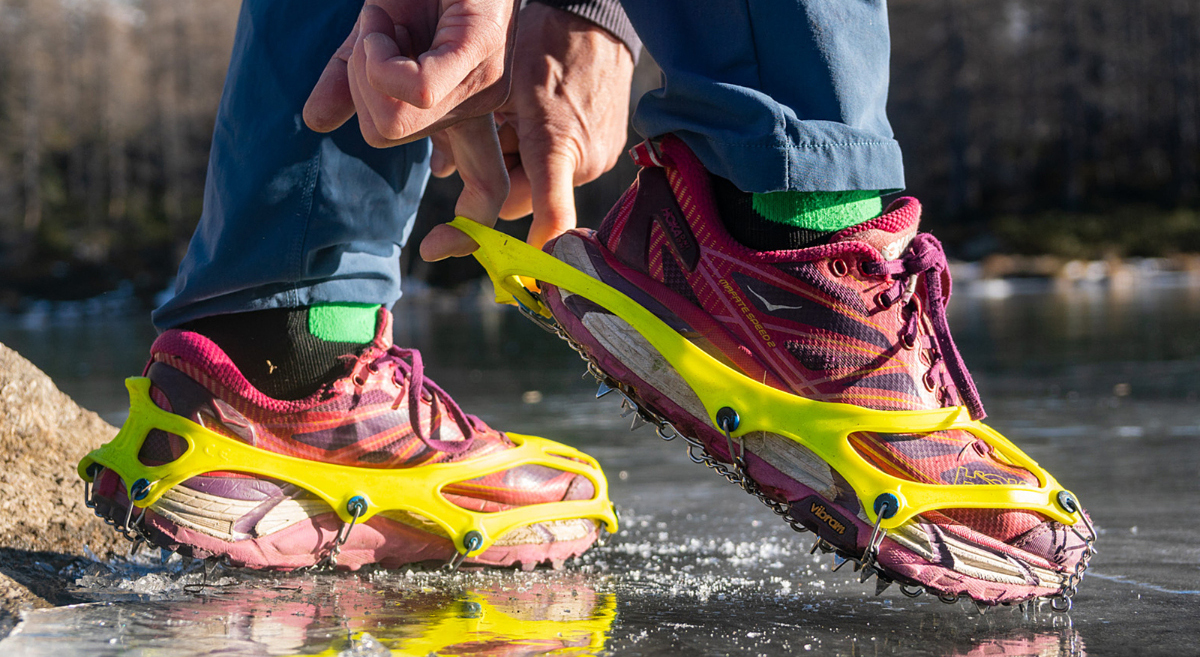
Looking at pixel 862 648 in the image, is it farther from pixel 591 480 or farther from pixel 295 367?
pixel 295 367

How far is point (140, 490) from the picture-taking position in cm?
118

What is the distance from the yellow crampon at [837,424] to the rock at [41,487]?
72cm

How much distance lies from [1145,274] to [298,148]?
78.5 feet

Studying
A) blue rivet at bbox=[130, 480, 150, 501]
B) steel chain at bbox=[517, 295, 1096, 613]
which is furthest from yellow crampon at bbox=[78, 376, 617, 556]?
steel chain at bbox=[517, 295, 1096, 613]

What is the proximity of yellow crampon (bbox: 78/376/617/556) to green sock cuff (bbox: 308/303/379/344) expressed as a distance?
0.66ft

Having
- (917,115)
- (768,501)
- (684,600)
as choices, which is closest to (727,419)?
(768,501)

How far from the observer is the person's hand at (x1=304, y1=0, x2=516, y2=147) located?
1.00 meters

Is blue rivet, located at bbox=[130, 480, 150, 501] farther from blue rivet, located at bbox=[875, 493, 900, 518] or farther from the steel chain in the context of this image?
blue rivet, located at bbox=[875, 493, 900, 518]

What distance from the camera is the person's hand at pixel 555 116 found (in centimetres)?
142

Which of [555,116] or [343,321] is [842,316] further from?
[343,321]

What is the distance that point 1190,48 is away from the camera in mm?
34562

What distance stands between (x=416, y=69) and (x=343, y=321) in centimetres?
53

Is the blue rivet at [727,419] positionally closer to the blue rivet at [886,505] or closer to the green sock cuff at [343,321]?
the blue rivet at [886,505]

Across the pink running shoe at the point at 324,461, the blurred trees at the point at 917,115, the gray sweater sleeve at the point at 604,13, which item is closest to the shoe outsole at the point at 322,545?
the pink running shoe at the point at 324,461
